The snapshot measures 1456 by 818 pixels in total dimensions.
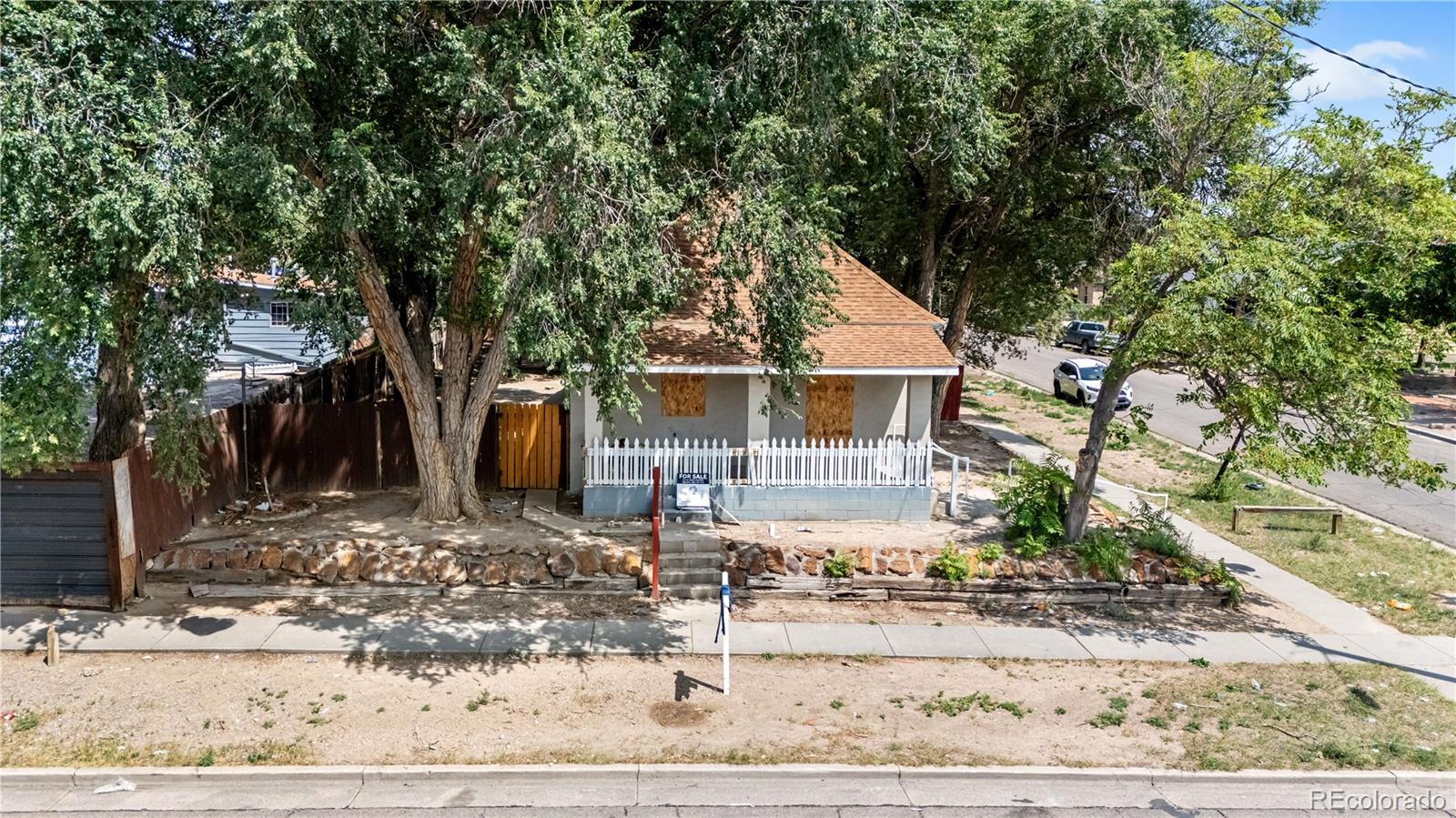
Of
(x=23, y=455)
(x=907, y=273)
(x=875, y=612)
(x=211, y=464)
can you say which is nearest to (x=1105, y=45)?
(x=907, y=273)

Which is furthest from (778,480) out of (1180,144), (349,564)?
(1180,144)

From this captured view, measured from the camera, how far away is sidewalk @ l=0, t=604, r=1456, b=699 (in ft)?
35.7

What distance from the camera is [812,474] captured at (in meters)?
15.4

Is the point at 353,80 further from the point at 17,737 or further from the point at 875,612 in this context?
the point at 875,612

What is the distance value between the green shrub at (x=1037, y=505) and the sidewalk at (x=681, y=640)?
72.3 inches

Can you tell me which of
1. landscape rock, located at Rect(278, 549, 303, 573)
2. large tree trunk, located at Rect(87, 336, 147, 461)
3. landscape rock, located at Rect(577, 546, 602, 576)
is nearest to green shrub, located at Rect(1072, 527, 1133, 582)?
landscape rock, located at Rect(577, 546, 602, 576)

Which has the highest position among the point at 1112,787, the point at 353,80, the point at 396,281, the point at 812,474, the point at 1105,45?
the point at 1105,45

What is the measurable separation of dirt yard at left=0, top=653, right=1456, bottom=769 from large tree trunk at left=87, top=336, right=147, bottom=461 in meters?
3.10

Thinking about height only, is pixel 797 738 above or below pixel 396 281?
Answer: below

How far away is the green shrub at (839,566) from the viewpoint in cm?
1284

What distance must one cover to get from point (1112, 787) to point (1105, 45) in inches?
570

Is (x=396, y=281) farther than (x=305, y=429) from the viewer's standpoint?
No

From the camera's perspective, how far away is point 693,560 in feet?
43.0
